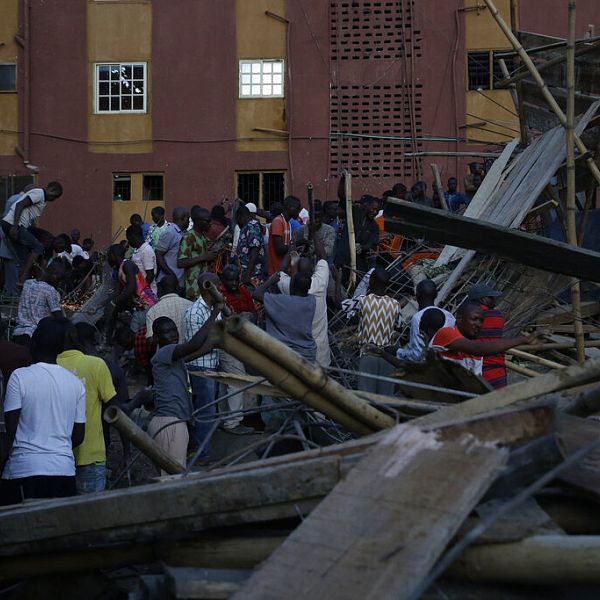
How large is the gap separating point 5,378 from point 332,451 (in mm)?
3757

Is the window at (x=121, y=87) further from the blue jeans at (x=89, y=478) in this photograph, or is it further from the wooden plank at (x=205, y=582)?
the wooden plank at (x=205, y=582)

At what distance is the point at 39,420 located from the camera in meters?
6.12

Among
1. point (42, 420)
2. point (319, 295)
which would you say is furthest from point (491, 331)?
point (42, 420)

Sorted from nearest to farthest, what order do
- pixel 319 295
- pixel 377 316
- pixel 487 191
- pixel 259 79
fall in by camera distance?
pixel 377 316 < pixel 319 295 < pixel 487 191 < pixel 259 79

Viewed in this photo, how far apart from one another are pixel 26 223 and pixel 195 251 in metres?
2.35

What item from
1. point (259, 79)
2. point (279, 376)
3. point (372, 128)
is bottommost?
point (279, 376)

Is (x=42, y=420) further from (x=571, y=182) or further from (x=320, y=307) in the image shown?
(x=320, y=307)

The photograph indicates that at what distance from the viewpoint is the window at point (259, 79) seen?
23516 mm

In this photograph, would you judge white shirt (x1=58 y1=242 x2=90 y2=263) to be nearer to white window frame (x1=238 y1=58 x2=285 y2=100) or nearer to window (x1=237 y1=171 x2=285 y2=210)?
window (x1=237 y1=171 x2=285 y2=210)

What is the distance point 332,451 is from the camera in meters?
3.83

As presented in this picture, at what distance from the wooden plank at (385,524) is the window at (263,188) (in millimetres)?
20242

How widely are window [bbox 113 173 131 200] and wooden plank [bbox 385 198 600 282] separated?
1845cm

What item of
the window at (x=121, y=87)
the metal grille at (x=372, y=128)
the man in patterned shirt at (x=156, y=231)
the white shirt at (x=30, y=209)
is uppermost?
the window at (x=121, y=87)

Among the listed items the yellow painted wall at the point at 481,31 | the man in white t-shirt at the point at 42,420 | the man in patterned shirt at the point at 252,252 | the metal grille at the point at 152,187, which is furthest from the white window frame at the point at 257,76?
the man in white t-shirt at the point at 42,420
